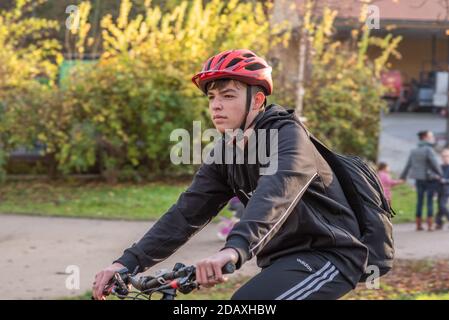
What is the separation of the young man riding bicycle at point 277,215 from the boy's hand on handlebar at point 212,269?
3.7 inches

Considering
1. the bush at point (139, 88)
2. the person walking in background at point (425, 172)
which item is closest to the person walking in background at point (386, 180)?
the person walking in background at point (425, 172)

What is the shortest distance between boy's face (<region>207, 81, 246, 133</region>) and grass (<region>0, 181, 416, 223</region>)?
31.6ft

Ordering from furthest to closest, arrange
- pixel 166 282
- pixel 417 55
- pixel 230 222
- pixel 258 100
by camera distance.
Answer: pixel 417 55 < pixel 230 222 < pixel 258 100 < pixel 166 282

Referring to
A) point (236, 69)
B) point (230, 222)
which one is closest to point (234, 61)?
point (236, 69)

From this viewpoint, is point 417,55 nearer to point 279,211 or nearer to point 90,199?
point 90,199

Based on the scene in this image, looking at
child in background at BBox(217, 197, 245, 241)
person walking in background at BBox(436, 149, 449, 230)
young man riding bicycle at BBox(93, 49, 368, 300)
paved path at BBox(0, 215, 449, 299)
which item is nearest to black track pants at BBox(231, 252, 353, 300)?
young man riding bicycle at BBox(93, 49, 368, 300)

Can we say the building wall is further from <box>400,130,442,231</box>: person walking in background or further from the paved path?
the paved path

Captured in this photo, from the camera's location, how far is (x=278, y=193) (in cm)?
342

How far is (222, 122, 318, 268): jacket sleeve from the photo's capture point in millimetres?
3287

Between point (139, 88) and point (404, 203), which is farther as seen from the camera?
point (139, 88)

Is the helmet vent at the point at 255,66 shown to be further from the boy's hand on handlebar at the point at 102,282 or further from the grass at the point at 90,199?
the grass at the point at 90,199

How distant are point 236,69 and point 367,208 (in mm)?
829

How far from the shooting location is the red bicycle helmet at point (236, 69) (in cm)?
370

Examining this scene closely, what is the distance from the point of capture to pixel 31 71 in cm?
1623
